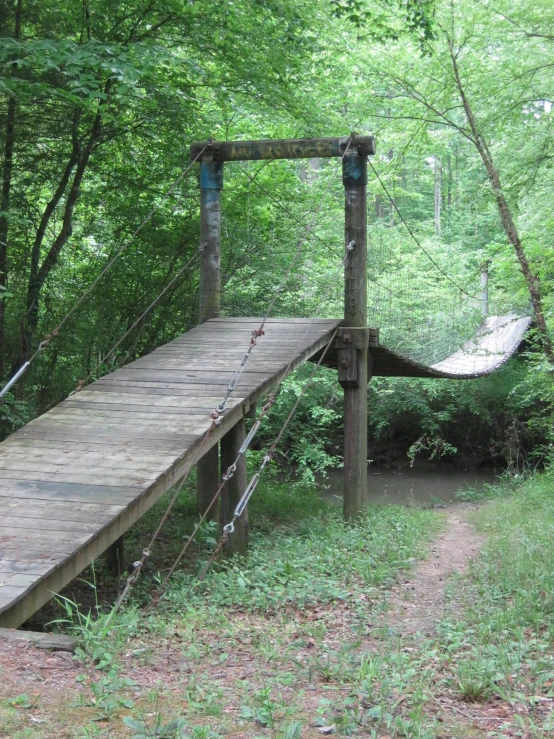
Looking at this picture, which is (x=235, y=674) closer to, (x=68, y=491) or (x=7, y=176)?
(x=68, y=491)

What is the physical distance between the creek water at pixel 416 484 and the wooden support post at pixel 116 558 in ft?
15.6

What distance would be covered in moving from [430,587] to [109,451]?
5.76ft

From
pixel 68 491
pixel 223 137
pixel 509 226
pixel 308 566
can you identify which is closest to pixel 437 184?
pixel 509 226

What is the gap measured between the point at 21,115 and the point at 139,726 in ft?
16.6

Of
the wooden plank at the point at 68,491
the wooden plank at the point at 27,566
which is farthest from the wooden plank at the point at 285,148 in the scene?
the wooden plank at the point at 27,566

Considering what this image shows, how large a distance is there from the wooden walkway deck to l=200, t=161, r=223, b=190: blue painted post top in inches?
51.9

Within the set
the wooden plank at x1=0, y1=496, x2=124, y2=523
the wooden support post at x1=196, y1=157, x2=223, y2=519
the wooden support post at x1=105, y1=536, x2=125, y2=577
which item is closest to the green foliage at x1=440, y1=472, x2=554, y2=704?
the wooden plank at x1=0, y1=496, x2=124, y2=523

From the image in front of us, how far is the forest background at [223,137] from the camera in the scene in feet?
18.4

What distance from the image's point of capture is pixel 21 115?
5.67 metres

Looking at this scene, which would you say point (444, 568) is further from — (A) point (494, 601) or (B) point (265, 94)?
(B) point (265, 94)

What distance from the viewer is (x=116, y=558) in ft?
14.9

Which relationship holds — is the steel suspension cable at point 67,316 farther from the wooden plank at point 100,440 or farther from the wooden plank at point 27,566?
the wooden plank at point 27,566

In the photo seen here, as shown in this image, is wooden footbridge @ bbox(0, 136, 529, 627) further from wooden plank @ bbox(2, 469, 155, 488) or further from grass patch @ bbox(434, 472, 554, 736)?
grass patch @ bbox(434, 472, 554, 736)

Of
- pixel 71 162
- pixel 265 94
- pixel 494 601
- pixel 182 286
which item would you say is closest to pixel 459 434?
pixel 182 286
